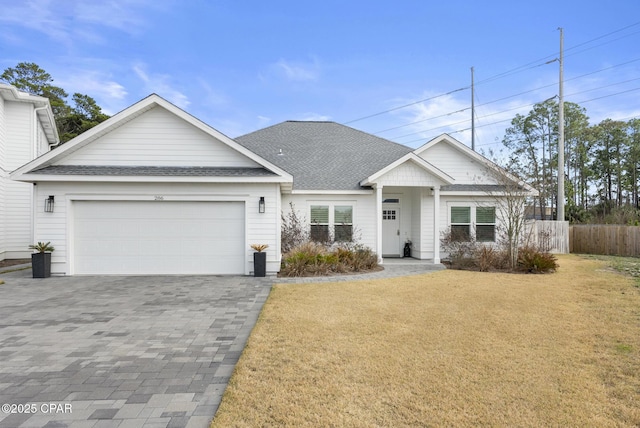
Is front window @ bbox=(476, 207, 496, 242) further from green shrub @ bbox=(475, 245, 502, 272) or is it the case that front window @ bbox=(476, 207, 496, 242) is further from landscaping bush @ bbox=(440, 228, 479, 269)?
green shrub @ bbox=(475, 245, 502, 272)

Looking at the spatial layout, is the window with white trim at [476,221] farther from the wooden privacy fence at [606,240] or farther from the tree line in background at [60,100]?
the tree line in background at [60,100]

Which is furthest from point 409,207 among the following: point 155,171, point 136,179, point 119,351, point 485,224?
point 119,351

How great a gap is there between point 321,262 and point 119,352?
23.8 ft

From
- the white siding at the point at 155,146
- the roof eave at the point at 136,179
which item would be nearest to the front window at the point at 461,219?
the roof eave at the point at 136,179

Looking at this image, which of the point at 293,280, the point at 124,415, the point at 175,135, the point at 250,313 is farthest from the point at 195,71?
the point at 124,415

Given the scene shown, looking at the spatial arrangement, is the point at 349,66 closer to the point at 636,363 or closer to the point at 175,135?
the point at 175,135

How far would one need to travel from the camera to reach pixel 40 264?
10.3m

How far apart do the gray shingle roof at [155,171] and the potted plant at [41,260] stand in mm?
2203

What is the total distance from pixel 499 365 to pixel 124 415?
4095 millimetres

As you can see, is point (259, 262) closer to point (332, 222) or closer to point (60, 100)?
point (332, 222)

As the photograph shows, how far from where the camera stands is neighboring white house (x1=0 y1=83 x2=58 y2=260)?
14984 mm

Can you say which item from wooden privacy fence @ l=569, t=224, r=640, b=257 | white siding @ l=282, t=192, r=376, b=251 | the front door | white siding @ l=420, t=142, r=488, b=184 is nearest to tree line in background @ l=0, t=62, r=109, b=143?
white siding @ l=282, t=192, r=376, b=251

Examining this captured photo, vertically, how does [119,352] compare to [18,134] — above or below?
below

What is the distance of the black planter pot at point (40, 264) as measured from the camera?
10.3 metres
